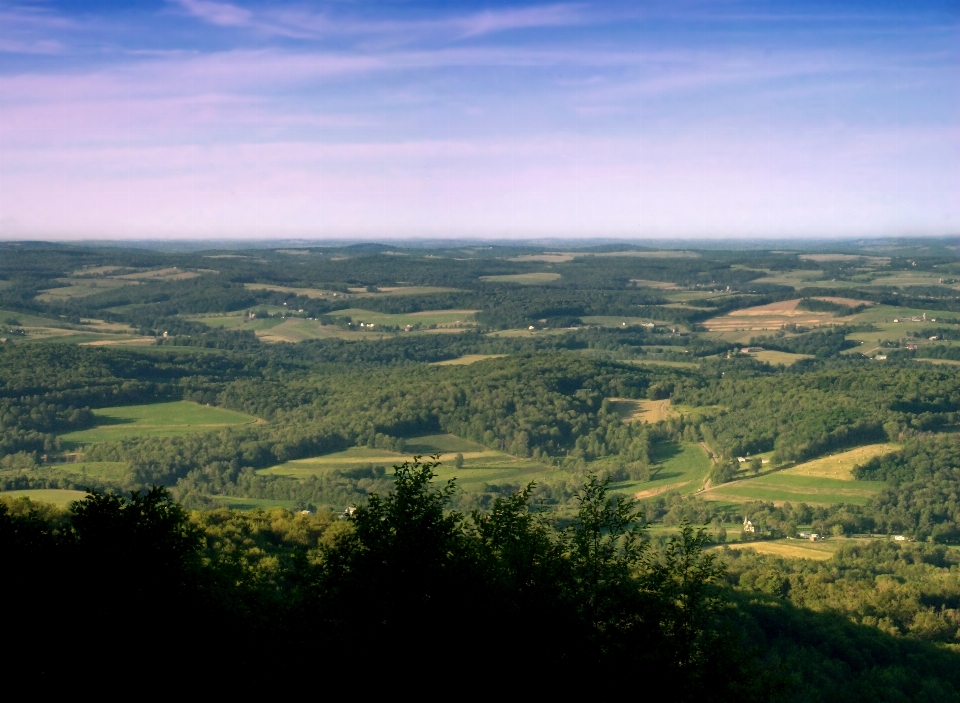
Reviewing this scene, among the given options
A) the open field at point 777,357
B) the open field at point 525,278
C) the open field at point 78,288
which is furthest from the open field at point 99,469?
the open field at point 525,278

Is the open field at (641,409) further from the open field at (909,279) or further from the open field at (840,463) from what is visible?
the open field at (909,279)

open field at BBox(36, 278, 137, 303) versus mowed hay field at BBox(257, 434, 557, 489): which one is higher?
open field at BBox(36, 278, 137, 303)

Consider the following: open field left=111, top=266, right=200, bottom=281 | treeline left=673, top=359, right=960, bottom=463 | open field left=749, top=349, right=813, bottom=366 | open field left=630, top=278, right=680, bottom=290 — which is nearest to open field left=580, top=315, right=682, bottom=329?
open field left=749, top=349, right=813, bottom=366

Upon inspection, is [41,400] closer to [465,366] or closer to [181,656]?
[465,366]

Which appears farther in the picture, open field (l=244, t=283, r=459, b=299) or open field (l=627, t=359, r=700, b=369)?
open field (l=244, t=283, r=459, b=299)

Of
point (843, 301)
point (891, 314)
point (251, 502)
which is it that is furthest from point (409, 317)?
point (251, 502)

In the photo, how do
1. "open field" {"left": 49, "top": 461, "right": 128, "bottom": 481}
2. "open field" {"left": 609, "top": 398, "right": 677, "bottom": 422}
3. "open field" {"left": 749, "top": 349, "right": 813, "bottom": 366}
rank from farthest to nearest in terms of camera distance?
"open field" {"left": 749, "top": 349, "right": 813, "bottom": 366} < "open field" {"left": 609, "top": 398, "right": 677, "bottom": 422} < "open field" {"left": 49, "top": 461, "right": 128, "bottom": 481}

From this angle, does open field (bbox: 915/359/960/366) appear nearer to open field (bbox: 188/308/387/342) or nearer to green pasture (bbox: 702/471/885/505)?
green pasture (bbox: 702/471/885/505)
